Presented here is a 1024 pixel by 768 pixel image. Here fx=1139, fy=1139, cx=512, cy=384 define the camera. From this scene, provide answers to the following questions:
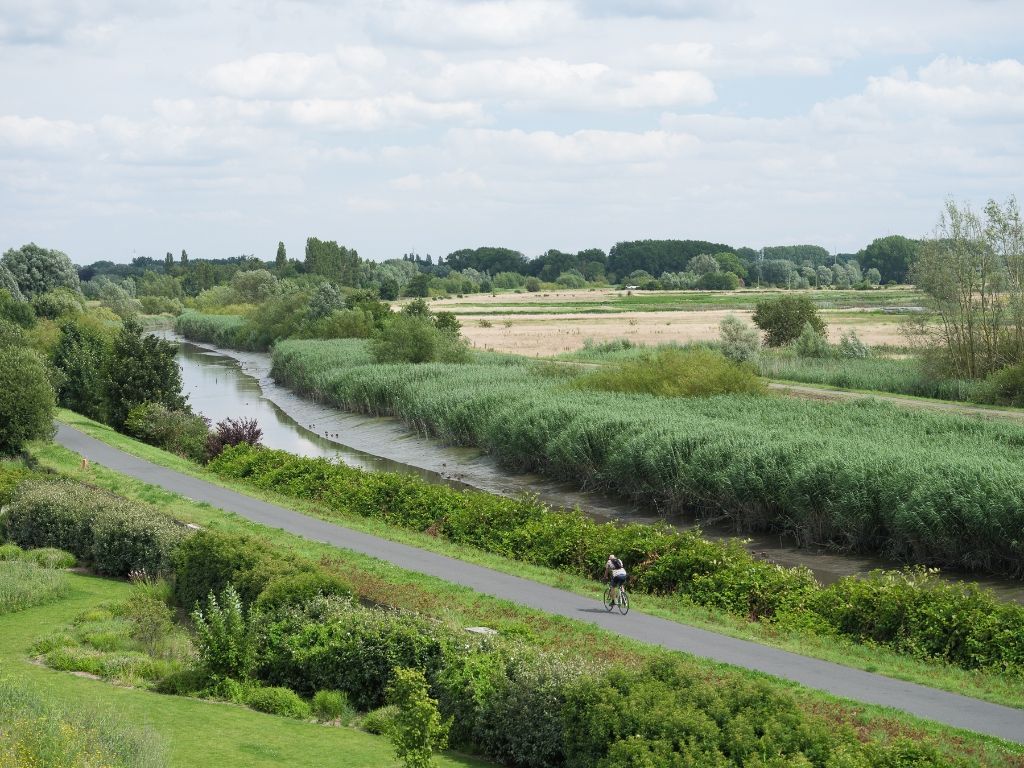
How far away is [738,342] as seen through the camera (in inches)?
2803

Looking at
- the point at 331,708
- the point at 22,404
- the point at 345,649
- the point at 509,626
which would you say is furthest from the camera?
the point at 22,404

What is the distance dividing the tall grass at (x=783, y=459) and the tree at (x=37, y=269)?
270 ft

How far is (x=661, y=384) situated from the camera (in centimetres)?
5316

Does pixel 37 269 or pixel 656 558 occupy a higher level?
pixel 37 269

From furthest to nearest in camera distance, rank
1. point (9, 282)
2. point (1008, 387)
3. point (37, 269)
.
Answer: point (37, 269), point (9, 282), point (1008, 387)

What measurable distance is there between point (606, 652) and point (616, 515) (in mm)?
20084

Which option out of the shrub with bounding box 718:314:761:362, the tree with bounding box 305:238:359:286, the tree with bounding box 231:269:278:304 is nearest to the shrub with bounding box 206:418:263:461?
the shrub with bounding box 718:314:761:362

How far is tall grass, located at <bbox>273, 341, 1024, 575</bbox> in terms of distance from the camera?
29156 mm

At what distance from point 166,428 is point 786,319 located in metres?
49.1

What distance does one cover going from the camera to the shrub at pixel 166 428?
51.2 metres

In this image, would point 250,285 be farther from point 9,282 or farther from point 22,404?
point 22,404

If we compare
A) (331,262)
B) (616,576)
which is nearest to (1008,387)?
(616,576)

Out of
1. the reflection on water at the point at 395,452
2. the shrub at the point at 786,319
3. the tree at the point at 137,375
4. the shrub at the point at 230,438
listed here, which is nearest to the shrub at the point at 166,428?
the tree at the point at 137,375

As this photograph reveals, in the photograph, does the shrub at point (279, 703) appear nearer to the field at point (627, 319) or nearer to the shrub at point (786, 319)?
the field at point (627, 319)
